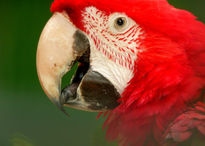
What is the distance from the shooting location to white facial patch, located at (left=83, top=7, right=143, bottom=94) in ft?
2.01

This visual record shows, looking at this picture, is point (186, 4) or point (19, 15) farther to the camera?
point (19, 15)

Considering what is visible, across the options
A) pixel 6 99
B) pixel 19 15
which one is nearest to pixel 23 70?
pixel 6 99

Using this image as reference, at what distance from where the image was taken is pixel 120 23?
2.00 feet

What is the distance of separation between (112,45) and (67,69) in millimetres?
143

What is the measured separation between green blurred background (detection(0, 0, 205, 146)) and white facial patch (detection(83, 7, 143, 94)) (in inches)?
29.6

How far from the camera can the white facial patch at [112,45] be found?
0.61 metres

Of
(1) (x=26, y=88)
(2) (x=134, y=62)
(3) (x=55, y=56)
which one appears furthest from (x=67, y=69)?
(1) (x=26, y=88)

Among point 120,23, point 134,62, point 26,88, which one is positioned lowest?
point 26,88

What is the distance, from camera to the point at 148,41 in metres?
0.61

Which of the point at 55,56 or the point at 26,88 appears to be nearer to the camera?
the point at 55,56

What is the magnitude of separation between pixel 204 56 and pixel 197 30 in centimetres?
7

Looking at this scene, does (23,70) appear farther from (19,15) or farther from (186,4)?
(186,4)

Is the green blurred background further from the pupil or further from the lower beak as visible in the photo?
the pupil

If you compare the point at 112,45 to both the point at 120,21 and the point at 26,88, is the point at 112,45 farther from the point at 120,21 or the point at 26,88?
the point at 26,88
